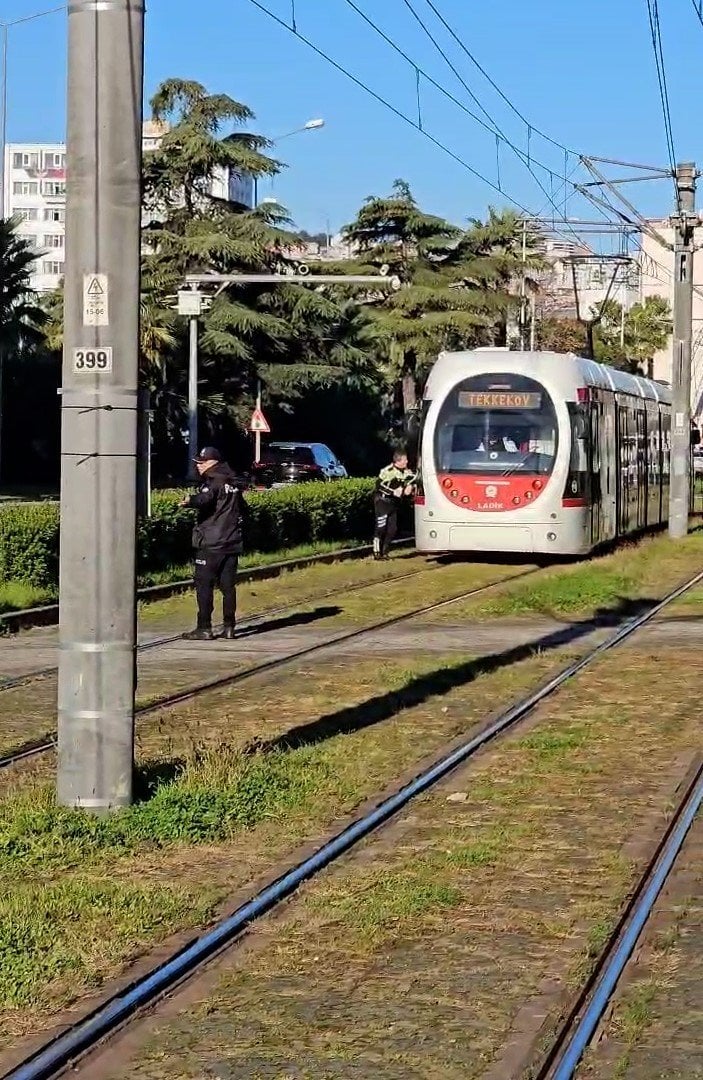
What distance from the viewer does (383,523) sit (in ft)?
85.8

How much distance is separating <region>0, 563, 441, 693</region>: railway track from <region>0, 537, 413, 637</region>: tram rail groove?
1238mm

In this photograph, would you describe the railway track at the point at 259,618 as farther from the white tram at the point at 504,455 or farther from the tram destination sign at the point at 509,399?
the tram destination sign at the point at 509,399


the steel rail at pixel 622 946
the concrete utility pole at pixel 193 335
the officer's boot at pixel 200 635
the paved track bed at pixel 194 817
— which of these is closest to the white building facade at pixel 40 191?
the concrete utility pole at pixel 193 335

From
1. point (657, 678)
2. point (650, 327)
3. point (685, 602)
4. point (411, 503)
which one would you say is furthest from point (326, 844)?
point (650, 327)

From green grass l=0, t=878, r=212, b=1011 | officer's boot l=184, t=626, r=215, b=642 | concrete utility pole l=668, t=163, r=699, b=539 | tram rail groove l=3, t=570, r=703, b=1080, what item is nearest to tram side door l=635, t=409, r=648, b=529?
concrete utility pole l=668, t=163, r=699, b=539

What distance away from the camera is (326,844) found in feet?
25.0

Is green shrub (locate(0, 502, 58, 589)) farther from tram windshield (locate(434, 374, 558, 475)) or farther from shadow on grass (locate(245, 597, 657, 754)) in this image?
tram windshield (locate(434, 374, 558, 475))

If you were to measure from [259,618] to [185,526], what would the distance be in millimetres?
4747

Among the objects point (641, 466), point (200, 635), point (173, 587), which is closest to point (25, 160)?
point (641, 466)

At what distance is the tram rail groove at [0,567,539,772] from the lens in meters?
9.89

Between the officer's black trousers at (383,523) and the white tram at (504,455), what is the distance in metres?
1.65

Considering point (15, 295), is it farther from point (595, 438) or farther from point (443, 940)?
point (443, 940)

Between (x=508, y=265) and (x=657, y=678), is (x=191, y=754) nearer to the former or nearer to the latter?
(x=657, y=678)

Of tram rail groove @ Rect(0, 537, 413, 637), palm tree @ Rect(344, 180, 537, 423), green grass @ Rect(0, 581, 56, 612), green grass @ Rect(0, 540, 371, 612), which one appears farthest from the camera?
palm tree @ Rect(344, 180, 537, 423)
